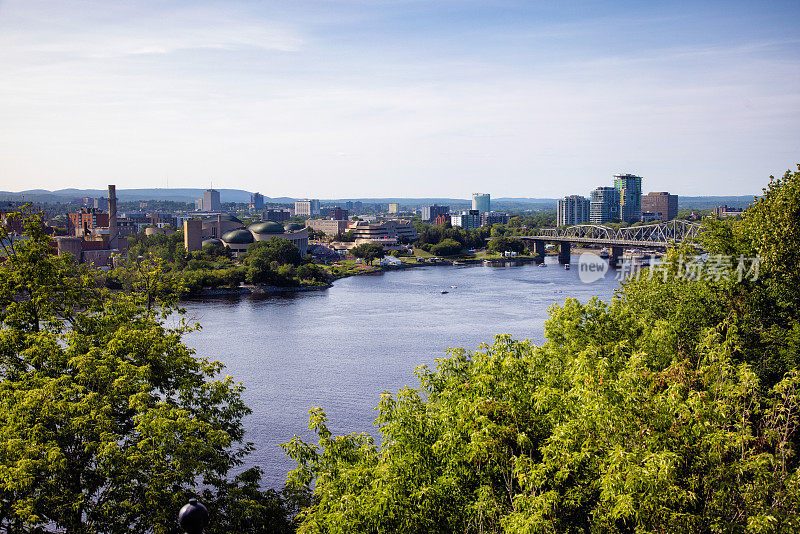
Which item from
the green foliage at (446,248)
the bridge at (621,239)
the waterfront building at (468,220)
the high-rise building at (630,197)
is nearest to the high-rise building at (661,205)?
the high-rise building at (630,197)

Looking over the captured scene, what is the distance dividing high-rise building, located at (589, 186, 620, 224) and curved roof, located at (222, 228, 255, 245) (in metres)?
91.9

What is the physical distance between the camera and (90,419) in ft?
23.1

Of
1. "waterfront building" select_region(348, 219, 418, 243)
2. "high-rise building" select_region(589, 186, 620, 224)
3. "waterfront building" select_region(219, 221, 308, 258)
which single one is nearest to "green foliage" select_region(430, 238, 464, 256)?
"waterfront building" select_region(348, 219, 418, 243)

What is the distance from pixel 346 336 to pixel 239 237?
3710 cm

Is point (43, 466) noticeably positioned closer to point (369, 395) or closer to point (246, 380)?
point (369, 395)

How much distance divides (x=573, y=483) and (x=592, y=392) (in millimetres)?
881

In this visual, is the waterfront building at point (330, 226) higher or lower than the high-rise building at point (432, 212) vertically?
lower

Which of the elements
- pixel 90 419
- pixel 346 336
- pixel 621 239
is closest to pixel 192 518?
pixel 90 419

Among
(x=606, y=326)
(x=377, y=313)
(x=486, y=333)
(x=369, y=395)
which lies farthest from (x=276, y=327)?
(x=606, y=326)

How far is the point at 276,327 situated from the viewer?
99.5ft

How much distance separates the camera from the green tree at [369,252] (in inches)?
2549

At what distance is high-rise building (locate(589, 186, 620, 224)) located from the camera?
13698 centimetres

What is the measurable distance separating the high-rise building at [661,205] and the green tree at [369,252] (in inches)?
3531

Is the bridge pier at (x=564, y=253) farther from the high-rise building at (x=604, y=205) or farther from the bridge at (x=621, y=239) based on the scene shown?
the high-rise building at (x=604, y=205)
